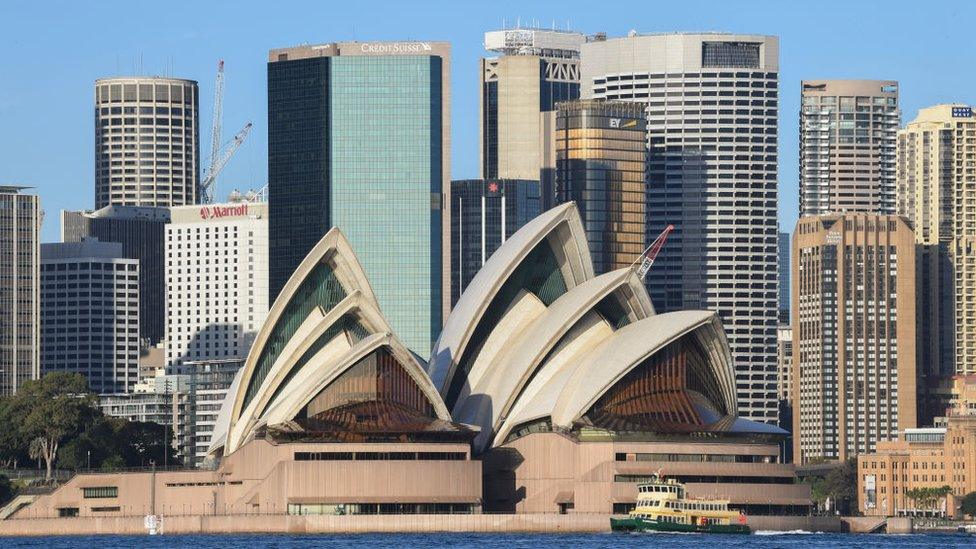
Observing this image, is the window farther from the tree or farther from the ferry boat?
the ferry boat

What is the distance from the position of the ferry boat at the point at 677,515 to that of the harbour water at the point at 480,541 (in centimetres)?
71

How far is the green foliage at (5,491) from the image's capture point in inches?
6580

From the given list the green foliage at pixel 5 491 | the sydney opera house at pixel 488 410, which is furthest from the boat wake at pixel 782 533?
the green foliage at pixel 5 491

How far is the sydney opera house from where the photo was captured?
479ft

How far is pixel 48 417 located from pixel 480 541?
59620 millimetres

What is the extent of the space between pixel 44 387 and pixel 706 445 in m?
62.7

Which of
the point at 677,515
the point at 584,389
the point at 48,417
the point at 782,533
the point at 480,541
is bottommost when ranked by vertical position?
the point at 782,533

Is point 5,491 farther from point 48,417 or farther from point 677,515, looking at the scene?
point 677,515

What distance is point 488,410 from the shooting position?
506ft

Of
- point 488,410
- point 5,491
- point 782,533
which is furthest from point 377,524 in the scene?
point 5,491

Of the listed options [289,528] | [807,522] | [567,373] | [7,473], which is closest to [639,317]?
[567,373]

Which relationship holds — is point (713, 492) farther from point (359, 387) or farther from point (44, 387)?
point (44, 387)

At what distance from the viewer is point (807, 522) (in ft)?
490

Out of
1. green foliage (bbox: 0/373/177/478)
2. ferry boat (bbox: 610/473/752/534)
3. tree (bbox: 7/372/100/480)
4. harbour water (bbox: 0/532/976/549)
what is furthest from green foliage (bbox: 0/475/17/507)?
ferry boat (bbox: 610/473/752/534)
